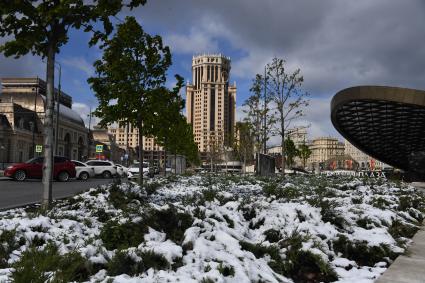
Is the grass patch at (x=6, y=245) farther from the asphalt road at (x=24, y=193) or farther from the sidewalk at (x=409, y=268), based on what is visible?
the asphalt road at (x=24, y=193)

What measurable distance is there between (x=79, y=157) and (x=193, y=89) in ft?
143

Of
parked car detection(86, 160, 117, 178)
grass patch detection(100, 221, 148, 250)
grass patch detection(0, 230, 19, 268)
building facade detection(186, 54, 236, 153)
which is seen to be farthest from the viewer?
building facade detection(186, 54, 236, 153)

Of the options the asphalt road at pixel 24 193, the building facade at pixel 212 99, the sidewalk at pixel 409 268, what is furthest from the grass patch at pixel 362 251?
the building facade at pixel 212 99

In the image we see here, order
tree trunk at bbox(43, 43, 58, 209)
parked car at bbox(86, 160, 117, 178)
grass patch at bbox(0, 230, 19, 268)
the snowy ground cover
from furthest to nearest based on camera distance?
parked car at bbox(86, 160, 117, 178), tree trunk at bbox(43, 43, 58, 209), grass patch at bbox(0, 230, 19, 268), the snowy ground cover

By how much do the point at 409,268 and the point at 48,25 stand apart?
25.9 ft

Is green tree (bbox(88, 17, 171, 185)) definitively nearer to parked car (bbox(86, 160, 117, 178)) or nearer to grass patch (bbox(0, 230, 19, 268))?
grass patch (bbox(0, 230, 19, 268))

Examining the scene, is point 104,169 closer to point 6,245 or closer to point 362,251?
point 6,245

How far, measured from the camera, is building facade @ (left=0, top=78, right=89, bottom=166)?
292 ft

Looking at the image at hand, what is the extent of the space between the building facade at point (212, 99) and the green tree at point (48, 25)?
348ft

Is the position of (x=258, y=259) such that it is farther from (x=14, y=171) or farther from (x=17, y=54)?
(x=14, y=171)

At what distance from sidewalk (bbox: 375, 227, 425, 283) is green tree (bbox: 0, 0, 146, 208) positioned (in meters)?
6.48

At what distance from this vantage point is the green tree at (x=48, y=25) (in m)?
7.87

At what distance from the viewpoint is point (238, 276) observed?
378 centimetres

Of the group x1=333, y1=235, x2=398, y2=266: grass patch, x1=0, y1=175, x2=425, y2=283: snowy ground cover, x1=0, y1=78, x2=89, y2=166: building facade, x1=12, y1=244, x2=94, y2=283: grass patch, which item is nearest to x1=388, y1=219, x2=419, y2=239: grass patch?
x1=0, y1=175, x2=425, y2=283: snowy ground cover
